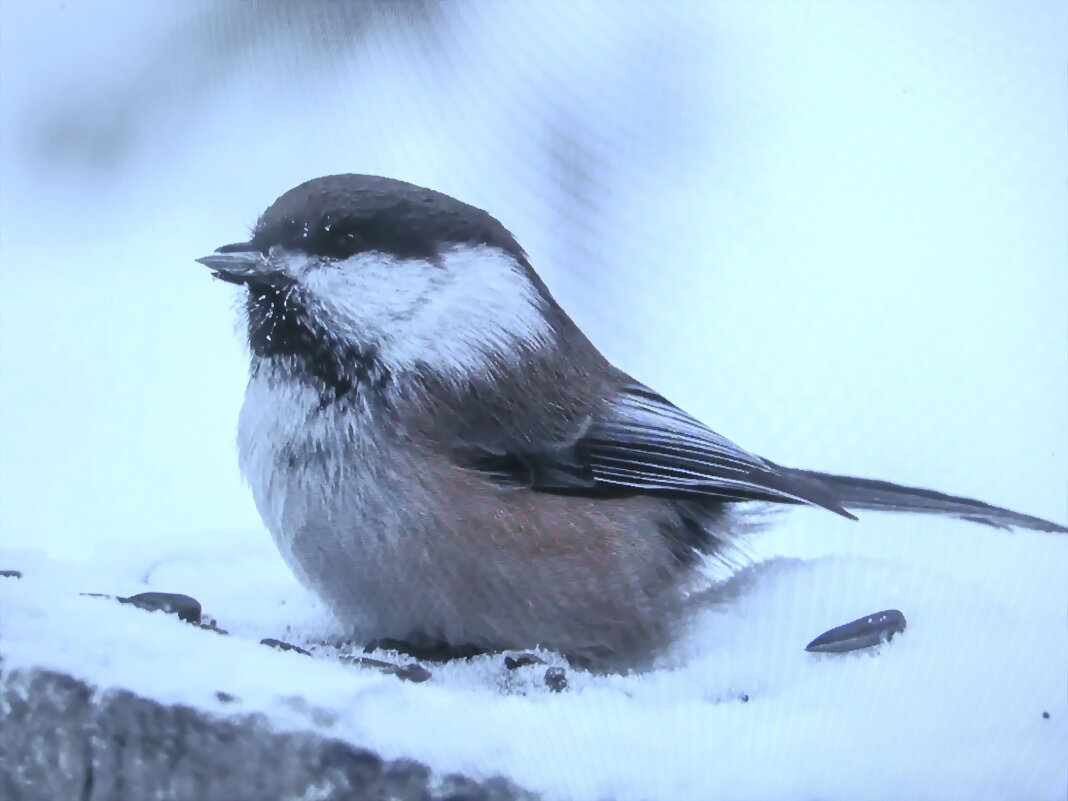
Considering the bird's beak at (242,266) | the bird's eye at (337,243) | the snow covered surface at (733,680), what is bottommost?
the snow covered surface at (733,680)

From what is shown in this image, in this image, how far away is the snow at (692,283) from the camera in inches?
34.7

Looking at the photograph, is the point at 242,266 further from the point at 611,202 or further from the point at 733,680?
the point at 733,680

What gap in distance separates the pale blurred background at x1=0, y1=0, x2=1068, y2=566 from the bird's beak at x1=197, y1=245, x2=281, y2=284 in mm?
42

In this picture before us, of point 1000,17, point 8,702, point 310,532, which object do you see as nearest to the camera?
point 8,702

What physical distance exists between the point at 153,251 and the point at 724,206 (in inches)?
24.0

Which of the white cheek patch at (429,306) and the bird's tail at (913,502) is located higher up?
the white cheek patch at (429,306)

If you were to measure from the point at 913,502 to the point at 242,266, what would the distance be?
26.8 inches

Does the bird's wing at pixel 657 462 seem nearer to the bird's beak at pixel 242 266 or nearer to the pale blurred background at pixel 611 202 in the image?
the pale blurred background at pixel 611 202

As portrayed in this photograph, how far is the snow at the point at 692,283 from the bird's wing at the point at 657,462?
0.08ft

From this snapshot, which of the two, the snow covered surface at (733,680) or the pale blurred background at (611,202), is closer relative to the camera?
the snow covered surface at (733,680)

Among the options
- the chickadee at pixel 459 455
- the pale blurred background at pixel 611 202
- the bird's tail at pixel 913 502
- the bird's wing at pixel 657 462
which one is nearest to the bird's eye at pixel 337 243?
the chickadee at pixel 459 455

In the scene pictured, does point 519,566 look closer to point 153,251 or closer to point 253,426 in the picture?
point 253,426

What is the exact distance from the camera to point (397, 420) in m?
0.89

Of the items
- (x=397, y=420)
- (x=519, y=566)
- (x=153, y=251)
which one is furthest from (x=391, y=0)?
(x=519, y=566)
